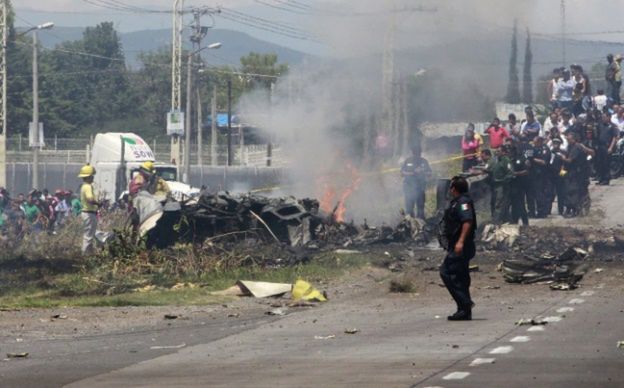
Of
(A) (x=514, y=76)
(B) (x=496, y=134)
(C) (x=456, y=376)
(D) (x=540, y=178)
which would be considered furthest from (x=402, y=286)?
(A) (x=514, y=76)

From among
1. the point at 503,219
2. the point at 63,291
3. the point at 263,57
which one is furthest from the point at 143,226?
the point at 263,57

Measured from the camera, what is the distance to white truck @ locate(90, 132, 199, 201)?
4438 centimetres

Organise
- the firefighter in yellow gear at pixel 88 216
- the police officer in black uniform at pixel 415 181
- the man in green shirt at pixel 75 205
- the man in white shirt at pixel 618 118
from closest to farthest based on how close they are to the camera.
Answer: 1. the firefighter in yellow gear at pixel 88 216
2. the police officer in black uniform at pixel 415 181
3. the man in white shirt at pixel 618 118
4. the man in green shirt at pixel 75 205

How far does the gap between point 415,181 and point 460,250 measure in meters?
16.9

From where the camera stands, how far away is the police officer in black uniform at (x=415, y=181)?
3262cm

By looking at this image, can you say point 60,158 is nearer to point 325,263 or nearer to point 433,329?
point 325,263

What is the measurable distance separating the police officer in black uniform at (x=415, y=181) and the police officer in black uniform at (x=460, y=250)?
1649 centimetres

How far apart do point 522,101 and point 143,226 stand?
1801 cm

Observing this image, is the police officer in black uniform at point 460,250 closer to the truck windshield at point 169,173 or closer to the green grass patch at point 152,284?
the green grass patch at point 152,284

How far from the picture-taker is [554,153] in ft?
106

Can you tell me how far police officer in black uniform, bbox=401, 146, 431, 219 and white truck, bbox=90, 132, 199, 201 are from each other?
37.4 feet

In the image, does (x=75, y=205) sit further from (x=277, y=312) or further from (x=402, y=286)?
(x=277, y=312)

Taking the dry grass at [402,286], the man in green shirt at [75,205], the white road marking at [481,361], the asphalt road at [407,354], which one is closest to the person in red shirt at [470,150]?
the man in green shirt at [75,205]

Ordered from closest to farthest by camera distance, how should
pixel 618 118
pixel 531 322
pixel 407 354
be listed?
pixel 407 354 < pixel 531 322 < pixel 618 118
